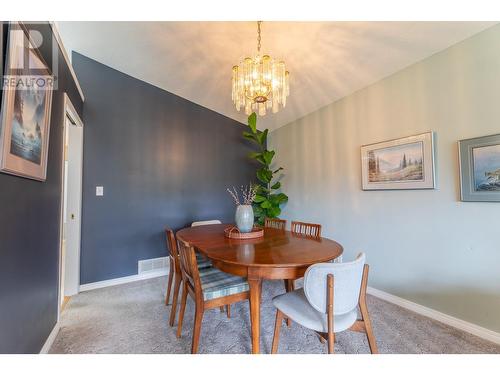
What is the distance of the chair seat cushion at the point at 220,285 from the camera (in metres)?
1.51

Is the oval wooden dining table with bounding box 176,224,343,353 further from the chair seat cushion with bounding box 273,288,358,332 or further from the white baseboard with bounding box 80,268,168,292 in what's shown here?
the white baseboard with bounding box 80,268,168,292

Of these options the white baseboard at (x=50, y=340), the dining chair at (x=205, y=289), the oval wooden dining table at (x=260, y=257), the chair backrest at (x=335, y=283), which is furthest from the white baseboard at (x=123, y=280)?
the chair backrest at (x=335, y=283)

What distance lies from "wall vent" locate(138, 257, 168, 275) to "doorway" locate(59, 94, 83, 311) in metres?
0.69

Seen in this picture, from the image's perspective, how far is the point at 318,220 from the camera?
3.27m

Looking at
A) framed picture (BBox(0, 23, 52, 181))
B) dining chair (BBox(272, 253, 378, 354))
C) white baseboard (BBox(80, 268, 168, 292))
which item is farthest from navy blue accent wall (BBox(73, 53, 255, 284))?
dining chair (BBox(272, 253, 378, 354))

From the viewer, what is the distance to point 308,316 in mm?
1291

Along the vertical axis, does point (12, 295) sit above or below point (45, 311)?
above

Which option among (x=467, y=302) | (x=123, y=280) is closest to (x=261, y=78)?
(x=467, y=302)

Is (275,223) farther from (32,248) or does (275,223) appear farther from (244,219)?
(32,248)

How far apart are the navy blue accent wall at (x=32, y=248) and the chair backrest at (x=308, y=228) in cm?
208

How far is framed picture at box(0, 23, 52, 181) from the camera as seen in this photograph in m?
1.05
